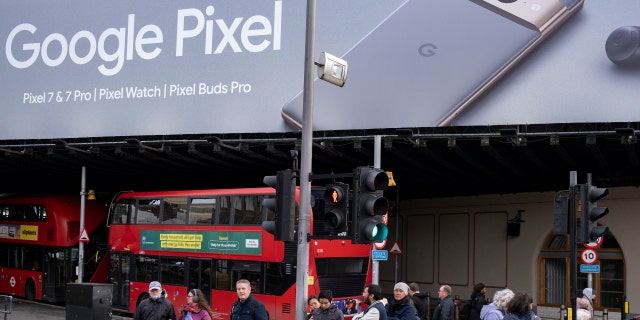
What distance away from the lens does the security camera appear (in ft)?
33.1

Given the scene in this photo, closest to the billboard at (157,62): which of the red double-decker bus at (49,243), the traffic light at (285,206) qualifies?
the red double-decker bus at (49,243)

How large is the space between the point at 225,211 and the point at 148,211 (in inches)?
135

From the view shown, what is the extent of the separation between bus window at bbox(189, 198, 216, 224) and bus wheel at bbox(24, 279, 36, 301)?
9.93m

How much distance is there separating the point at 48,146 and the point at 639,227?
1755 cm

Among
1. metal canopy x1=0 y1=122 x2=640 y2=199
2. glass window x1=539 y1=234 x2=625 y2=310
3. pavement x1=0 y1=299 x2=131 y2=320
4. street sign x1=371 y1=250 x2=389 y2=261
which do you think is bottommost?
pavement x1=0 y1=299 x2=131 y2=320

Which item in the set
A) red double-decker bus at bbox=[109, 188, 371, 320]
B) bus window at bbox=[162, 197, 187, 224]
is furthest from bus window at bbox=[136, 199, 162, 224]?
bus window at bbox=[162, 197, 187, 224]

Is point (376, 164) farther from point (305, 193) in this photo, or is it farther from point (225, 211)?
point (305, 193)

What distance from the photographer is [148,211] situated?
22.8m

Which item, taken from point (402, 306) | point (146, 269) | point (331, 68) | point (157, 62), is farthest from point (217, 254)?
point (402, 306)

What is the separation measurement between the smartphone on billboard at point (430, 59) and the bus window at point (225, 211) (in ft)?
11.8

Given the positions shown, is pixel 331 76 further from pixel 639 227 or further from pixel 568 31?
pixel 639 227

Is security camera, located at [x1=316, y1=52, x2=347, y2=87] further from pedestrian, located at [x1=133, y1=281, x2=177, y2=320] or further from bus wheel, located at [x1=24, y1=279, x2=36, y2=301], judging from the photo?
bus wheel, located at [x1=24, y1=279, x2=36, y2=301]

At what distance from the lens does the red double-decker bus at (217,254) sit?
1898cm

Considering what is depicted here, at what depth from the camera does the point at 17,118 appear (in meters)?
27.4
